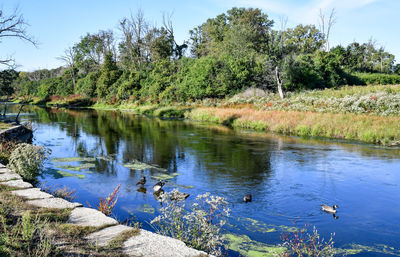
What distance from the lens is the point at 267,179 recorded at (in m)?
10.7

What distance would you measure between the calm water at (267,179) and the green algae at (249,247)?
23 centimetres

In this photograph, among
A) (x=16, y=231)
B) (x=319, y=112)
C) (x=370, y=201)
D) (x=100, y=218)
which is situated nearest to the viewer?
(x=16, y=231)

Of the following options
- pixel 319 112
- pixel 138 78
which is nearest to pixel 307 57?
pixel 319 112

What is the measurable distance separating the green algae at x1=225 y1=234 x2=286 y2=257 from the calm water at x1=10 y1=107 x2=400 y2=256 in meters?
0.23

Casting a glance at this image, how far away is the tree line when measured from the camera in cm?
3672

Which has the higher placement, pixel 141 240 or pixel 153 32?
pixel 153 32

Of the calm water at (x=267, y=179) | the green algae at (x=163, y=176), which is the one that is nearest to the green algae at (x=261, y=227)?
the calm water at (x=267, y=179)

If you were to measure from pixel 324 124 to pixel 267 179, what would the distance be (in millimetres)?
10914

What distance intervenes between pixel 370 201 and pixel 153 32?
188 feet

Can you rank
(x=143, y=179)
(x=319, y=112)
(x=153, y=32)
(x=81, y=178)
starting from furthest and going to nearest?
(x=153, y=32), (x=319, y=112), (x=81, y=178), (x=143, y=179)

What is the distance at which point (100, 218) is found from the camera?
539 cm

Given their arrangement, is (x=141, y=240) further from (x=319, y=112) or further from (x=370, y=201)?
(x=319, y=112)

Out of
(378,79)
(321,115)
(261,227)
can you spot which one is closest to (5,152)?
(261,227)

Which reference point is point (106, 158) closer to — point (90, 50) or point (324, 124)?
point (324, 124)
